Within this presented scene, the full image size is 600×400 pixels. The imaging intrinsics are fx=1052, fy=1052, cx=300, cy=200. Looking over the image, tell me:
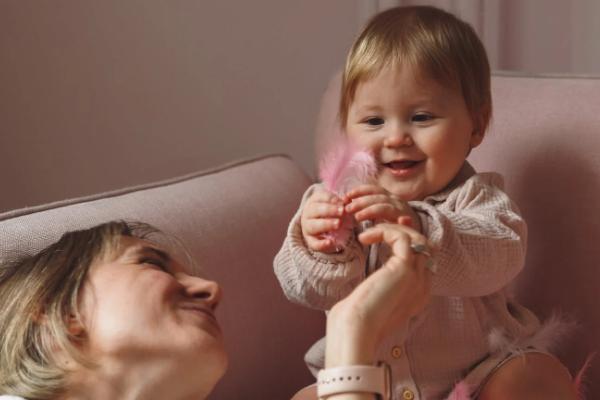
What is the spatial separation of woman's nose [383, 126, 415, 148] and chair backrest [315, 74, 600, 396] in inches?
Answer: 10.0

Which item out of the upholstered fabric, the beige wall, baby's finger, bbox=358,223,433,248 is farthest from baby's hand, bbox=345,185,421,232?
the beige wall

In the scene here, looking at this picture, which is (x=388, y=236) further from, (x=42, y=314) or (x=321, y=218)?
(x=42, y=314)

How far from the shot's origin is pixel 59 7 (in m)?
2.05

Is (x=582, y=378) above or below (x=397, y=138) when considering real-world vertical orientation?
below

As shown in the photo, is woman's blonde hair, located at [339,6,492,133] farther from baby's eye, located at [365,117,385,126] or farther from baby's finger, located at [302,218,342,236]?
baby's finger, located at [302,218,342,236]

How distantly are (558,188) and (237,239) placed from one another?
0.47 metres

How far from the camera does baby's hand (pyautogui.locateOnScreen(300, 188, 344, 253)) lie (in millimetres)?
1195

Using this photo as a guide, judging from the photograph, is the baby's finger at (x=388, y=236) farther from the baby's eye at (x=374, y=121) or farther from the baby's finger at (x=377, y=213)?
the baby's eye at (x=374, y=121)

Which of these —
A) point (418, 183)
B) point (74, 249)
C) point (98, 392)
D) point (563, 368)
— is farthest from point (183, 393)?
point (563, 368)

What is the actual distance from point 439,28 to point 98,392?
0.67 m

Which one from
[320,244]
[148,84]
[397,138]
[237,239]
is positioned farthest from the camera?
[148,84]

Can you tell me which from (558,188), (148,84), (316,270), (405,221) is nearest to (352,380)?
(405,221)

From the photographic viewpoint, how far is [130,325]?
1.06m

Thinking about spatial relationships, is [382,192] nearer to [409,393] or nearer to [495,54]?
[409,393]
